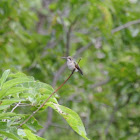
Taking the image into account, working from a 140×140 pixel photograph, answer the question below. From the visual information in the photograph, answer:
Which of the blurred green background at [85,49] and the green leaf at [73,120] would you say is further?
the blurred green background at [85,49]

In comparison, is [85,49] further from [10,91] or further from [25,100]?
[10,91]

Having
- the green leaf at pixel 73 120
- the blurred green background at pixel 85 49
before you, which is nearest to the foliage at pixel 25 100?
the green leaf at pixel 73 120

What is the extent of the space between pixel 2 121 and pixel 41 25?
5232 millimetres

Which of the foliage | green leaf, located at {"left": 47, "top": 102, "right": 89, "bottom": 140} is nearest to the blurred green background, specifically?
the foliage

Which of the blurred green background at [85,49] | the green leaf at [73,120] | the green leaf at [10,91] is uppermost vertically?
the blurred green background at [85,49]

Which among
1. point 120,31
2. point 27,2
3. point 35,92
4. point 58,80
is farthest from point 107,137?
point 35,92

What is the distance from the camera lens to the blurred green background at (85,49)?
4383 mm

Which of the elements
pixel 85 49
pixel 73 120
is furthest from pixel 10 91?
pixel 85 49

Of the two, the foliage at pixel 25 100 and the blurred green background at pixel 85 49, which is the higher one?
the blurred green background at pixel 85 49

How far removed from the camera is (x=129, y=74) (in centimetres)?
439

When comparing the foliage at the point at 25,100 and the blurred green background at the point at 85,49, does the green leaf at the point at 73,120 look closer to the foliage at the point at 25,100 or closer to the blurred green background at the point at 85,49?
the foliage at the point at 25,100

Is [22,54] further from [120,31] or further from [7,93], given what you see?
[7,93]

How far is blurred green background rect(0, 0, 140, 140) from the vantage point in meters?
4.38

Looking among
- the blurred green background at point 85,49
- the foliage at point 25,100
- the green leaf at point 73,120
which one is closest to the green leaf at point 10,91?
the foliage at point 25,100
